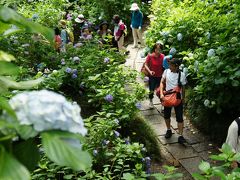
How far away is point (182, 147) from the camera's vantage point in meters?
5.88

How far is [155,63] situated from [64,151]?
607 centimetres

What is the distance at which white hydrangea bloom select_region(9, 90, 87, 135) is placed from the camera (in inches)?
31.8

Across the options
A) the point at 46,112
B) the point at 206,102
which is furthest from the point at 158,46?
the point at 46,112

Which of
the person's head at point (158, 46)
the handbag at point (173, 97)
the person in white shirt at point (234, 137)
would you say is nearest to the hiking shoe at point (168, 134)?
the handbag at point (173, 97)

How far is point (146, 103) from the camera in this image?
24.3 feet

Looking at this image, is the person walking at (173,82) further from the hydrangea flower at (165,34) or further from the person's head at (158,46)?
the hydrangea flower at (165,34)

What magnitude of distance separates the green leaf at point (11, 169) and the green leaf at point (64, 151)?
0.19 ft

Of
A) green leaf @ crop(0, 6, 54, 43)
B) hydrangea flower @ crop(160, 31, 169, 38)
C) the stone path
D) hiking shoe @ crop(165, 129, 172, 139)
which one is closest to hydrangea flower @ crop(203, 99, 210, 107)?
the stone path

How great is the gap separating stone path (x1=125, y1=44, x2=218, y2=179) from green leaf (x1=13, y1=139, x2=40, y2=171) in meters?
4.43

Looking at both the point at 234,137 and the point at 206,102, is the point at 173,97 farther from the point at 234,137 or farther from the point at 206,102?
the point at 234,137

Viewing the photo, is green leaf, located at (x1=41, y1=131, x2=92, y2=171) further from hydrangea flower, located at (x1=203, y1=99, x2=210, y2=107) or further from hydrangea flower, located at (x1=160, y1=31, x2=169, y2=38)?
hydrangea flower, located at (x1=160, y1=31, x2=169, y2=38)

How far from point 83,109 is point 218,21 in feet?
8.85

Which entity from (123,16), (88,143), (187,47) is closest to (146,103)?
(187,47)

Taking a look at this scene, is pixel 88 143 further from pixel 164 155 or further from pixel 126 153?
pixel 164 155
